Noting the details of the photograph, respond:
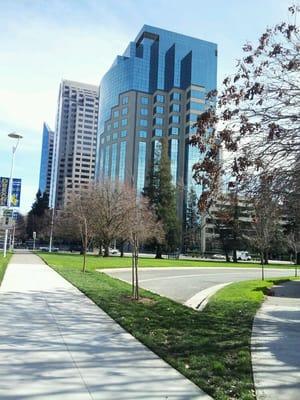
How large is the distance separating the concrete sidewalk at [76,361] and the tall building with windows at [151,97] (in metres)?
115

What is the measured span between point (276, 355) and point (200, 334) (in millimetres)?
1829

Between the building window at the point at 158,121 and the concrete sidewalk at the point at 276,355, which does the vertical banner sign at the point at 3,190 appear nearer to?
the concrete sidewalk at the point at 276,355

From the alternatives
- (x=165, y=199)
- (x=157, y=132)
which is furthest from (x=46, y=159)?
(x=165, y=199)

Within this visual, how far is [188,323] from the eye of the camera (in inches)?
421

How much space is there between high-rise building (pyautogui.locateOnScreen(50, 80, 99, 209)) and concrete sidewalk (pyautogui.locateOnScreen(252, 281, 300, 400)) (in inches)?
5092

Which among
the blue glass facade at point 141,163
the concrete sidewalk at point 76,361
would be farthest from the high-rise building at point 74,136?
the concrete sidewalk at point 76,361

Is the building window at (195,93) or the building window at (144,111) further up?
the building window at (195,93)

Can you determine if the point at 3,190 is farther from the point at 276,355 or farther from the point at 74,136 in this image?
the point at 74,136

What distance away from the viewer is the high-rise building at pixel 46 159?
167 m

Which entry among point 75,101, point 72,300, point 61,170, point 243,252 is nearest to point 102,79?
point 75,101

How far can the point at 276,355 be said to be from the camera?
26.1ft

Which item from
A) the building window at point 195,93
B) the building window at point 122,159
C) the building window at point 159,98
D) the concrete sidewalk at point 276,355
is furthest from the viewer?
the building window at point 159,98

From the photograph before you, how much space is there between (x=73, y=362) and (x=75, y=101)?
531 ft

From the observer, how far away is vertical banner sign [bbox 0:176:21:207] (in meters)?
37.1
